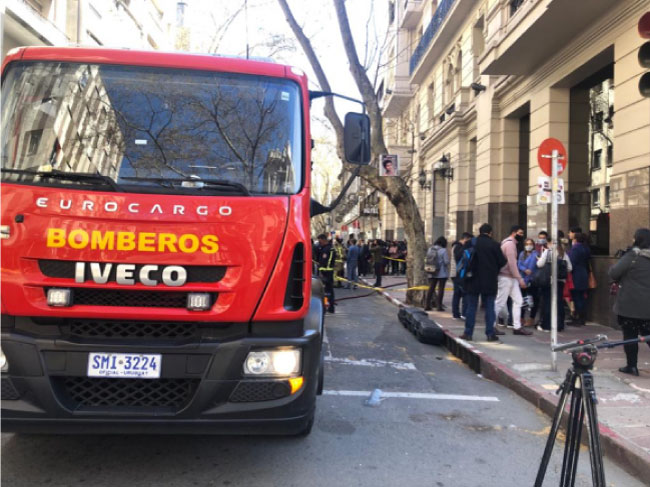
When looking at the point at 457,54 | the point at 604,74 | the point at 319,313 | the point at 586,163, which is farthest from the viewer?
the point at 457,54

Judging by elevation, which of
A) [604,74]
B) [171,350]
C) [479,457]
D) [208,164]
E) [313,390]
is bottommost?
[479,457]

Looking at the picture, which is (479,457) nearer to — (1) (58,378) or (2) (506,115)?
(1) (58,378)

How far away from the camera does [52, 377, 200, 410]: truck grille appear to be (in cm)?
312

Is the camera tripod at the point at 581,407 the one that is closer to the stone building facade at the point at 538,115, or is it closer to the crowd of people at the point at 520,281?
the crowd of people at the point at 520,281

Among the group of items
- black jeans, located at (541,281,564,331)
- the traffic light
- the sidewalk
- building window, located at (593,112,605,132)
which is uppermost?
building window, located at (593,112,605,132)

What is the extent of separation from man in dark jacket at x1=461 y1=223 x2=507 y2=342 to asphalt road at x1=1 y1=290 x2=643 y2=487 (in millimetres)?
2563

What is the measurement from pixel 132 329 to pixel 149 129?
1.39 m

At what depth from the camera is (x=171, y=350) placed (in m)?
3.09

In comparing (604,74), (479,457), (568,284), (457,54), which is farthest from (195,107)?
(457,54)

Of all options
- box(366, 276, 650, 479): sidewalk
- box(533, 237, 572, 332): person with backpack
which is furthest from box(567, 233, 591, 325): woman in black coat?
box(366, 276, 650, 479): sidewalk

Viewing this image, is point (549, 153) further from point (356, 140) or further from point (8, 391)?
point (8, 391)

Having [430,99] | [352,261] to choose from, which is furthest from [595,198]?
[430,99]

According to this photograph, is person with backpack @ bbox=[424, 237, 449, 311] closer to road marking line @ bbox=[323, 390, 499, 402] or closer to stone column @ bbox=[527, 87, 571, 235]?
stone column @ bbox=[527, 87, 571, 235]

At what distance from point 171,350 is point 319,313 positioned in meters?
1.34
